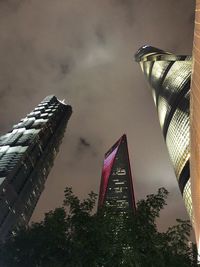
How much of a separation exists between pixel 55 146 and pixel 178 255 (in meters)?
120

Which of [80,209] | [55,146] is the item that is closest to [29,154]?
[55,146]

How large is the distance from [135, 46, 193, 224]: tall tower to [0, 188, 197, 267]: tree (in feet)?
201

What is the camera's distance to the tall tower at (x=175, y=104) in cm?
8119

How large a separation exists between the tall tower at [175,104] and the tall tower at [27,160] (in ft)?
124

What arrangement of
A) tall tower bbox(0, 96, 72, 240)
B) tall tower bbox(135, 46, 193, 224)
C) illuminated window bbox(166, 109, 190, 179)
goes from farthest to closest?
tall tower bbox(0, 96, 72, 240) → tall tower bbox(135, 46, 193, 224) → illuminated window bbox(166, 109, 190, 179)

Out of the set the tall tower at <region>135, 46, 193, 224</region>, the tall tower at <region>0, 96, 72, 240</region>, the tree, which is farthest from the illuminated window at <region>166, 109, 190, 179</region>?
the tree

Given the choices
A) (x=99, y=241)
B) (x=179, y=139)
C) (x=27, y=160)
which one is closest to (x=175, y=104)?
(x=179, y=139)

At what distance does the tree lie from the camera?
1555 cm

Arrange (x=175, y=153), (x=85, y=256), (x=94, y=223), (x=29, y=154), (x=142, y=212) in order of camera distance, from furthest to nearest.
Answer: (x=29, y=154) → (x=175, y=153) → (x=142, y=212) → (x=94, y=223) → (x=85, y=256)

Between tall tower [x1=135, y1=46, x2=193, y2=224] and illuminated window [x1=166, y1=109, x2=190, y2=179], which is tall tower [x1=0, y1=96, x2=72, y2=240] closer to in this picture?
tall tower [x1=135, y1=46, x2=193, y2=224]

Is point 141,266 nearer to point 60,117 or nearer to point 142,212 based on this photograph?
point 142,212

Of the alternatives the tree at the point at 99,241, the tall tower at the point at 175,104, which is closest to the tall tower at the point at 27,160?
the tall tower at the point at 175,104

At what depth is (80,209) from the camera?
18000mm

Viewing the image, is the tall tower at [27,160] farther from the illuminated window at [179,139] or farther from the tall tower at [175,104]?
the illuminated window at [179,139]
